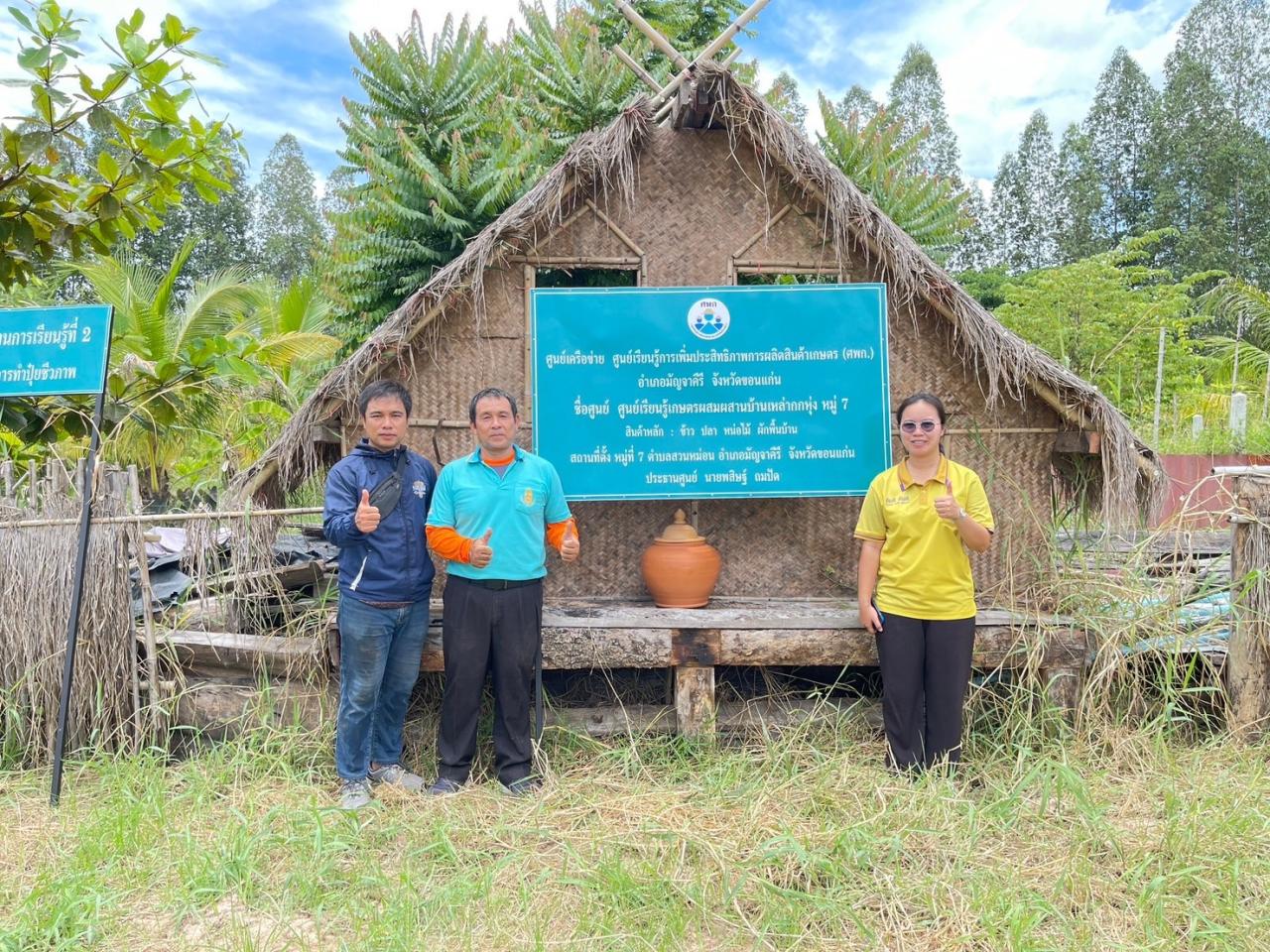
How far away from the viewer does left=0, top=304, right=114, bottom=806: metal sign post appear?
3971mm

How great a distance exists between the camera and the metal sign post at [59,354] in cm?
397

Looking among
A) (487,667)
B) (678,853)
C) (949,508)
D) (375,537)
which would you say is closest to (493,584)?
(487,667)

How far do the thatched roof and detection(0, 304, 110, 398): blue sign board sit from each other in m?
0.89

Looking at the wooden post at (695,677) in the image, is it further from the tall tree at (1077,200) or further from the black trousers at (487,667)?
the tall tree at (1077,200)

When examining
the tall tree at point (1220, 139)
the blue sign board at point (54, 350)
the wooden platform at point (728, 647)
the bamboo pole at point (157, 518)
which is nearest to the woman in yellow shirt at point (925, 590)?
the wooden platform at point (728, 647)

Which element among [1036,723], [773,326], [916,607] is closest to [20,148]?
[773,326]

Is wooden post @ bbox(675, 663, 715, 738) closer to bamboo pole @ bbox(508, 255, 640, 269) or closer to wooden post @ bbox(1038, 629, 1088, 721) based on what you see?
wooden post @ bbox(1038, 629, 1088, 721)

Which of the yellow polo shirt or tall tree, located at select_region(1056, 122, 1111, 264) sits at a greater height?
tall tree, located at select_region(1056, 122, 1111, 264)

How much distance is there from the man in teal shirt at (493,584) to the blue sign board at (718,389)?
0.79m

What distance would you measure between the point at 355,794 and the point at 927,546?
107 inches

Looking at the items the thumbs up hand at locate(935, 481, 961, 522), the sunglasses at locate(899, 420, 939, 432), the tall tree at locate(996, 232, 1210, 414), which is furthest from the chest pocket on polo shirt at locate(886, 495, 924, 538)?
the tall tree at locate(996, 232, 1210, 414)

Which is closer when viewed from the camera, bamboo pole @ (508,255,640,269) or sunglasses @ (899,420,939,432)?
sunglasses @ (899,420,939,432)

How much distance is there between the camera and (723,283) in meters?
4.90

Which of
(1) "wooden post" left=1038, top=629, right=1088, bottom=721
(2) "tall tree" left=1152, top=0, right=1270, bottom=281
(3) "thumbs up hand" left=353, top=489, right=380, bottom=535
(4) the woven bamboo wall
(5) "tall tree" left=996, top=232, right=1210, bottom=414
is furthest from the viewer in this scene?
(2) "tall tree" left=1152, top=0, right=1270, bottom=281
